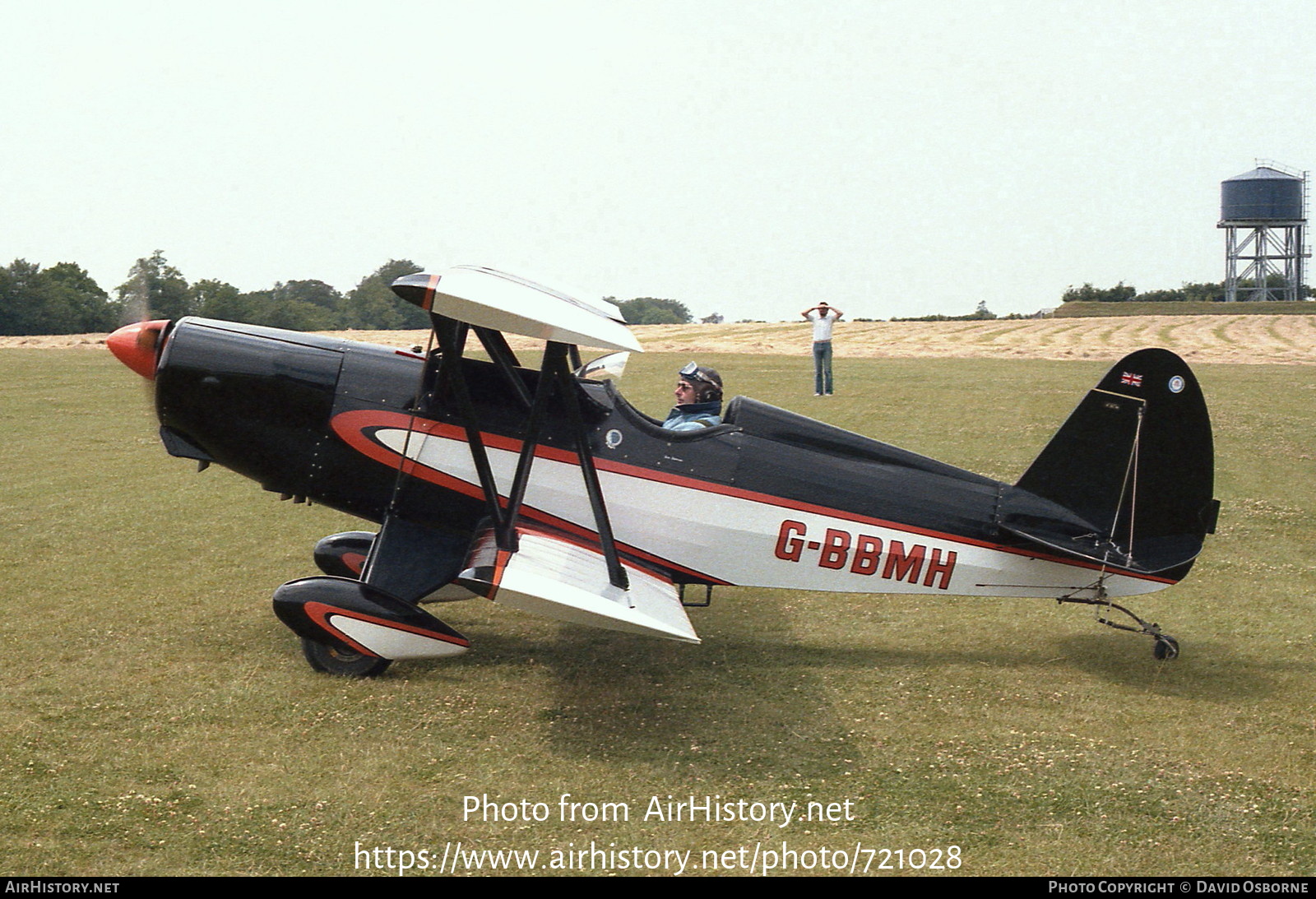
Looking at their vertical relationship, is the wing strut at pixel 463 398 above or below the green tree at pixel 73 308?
below

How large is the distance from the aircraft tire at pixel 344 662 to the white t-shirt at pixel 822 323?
14.2 m

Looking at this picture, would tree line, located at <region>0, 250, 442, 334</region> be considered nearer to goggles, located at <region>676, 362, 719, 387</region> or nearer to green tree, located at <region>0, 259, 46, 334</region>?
green tree, located at <region>0, 259, 46, 334</region>

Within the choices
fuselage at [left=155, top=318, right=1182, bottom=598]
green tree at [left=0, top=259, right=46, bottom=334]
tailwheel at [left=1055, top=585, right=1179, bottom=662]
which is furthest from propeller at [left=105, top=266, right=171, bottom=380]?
green tree at [left=0, top=259, right=46, bottom=334]

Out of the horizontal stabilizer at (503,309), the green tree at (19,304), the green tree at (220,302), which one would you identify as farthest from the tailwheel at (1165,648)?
the green tree at (19,304)

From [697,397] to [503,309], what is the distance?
2264 millimetres

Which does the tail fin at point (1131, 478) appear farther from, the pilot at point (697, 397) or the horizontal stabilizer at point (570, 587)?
the horizontal stabilizer at point (570, 587)

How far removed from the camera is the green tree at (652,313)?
75706mm

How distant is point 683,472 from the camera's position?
6984 mm

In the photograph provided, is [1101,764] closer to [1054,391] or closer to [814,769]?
[814,769]

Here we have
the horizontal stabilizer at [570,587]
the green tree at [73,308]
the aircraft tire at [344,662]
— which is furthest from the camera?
the green tree at [73,308]

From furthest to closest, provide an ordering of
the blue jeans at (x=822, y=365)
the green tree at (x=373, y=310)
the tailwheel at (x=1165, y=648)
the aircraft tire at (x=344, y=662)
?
the blue jeans at (x=822, y=365) < the green tree at (x=373, y=310) < the tailwheel at (x=1165, y=648) < the aircraft tire at (x=344, y=662)

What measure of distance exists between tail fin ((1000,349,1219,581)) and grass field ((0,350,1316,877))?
773mm

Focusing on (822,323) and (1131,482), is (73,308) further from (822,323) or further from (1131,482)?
(1131,482)

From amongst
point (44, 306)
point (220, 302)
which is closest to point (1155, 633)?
point (220, 302)
